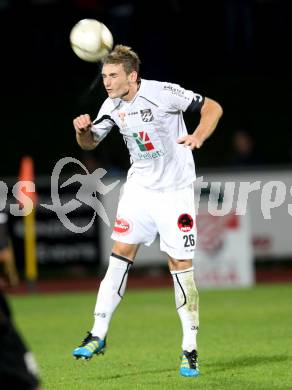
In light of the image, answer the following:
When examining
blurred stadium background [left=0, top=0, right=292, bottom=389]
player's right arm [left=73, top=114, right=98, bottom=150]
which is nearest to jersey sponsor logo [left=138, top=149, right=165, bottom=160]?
player's right arm [left=73, top=114, right=98, bottom=150]

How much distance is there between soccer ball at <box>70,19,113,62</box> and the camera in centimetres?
757

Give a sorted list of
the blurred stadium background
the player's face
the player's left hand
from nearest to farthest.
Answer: the player's left hand → the player's face → the blurred stadium background

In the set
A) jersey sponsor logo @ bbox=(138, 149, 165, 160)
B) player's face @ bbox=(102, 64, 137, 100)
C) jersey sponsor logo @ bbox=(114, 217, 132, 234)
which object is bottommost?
jersey sponsor logo @ bbox=(114, 217, 132, 234)

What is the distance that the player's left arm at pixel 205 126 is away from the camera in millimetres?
6816

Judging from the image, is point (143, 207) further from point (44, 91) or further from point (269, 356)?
point (44, 91)

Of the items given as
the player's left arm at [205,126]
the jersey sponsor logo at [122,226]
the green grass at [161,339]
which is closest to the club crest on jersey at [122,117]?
the player's left arm at [205,126]

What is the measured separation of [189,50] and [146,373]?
42.2 feet

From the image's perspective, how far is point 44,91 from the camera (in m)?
20.8

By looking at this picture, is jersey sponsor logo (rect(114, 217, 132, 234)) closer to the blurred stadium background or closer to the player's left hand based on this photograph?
the player's left hand

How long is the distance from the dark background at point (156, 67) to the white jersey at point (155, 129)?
10.9 metres

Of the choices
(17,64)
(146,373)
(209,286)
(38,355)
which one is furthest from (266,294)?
(17,64)

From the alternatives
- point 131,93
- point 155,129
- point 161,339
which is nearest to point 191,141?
point 155,129

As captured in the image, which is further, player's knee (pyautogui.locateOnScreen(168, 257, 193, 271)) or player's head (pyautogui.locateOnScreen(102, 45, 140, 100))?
player's knee (pyautogui.locateOnScreen(168, 257, 193, 271))

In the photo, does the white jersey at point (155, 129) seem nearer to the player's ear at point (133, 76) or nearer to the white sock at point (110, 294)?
the player's ear at point (133, 76)
